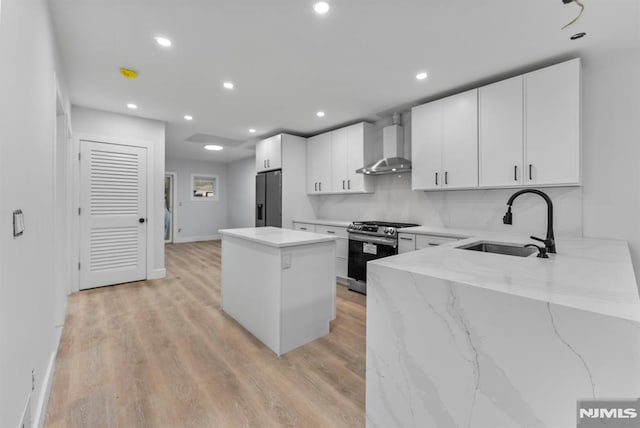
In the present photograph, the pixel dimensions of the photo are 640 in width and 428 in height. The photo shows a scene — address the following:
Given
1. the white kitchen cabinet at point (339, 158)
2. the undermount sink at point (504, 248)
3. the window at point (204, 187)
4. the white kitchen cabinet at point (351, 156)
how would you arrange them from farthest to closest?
the window at point (204, 187)
the white kitchen cabinet at point (339, 158)
the white kitchen cabinet at point (351, 156)
the undermount sink at point (504, 248)

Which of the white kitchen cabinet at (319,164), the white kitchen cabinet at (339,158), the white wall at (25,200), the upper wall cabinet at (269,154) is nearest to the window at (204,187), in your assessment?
the upper wall cabinet at (269,154)

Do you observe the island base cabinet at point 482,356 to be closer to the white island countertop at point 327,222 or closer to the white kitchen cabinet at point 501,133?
the white kitchen cabinet at point 501,133

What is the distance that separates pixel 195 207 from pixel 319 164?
16.5ft

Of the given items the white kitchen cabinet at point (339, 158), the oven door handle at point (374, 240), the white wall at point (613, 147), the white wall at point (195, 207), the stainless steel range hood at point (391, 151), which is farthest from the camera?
the white wall at point (195, 207)

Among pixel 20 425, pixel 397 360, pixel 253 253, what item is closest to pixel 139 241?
pixel 253 253

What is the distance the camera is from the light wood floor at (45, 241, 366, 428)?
155 cm

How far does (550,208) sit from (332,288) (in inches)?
67.9

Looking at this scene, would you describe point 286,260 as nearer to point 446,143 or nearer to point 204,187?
point 446,143

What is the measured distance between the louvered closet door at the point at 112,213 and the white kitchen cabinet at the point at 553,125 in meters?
4.78

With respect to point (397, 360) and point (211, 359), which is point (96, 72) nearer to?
point (211, 359)

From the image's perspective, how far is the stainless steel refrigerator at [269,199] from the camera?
15.8ft

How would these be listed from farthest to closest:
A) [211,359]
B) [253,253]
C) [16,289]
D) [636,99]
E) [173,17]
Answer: [253,253] → [636,99] → [211,359] → [173,17] → [16,289]

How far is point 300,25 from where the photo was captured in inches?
80.1

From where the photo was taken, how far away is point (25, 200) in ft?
4.07
